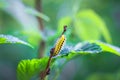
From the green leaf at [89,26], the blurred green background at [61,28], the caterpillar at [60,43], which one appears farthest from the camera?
the green leaf at [89,26]

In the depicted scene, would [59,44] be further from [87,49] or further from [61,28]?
[61,28]

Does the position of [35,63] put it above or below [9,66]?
below

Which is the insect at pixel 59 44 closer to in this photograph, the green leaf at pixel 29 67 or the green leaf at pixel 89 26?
the green leaf at pixel 29 67

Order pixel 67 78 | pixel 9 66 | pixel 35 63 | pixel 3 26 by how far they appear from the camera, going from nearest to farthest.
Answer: pixel 35 63 < pixel 9 66 < pixel 67 78 < pixel 3 26

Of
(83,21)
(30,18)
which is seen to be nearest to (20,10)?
(30,18)

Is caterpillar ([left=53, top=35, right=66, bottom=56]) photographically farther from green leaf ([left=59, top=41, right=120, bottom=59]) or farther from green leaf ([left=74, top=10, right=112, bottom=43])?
green leaf ([left=74, top=10, right=112, bottom=43])

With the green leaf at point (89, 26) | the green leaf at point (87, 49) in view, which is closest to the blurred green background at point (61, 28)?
the green leaf at point (89, 26)

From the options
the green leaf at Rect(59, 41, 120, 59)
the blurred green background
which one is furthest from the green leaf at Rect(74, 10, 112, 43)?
the green leaf at Rect(59, 41, 120, 59)

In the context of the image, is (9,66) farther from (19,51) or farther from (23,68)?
(23,68)
